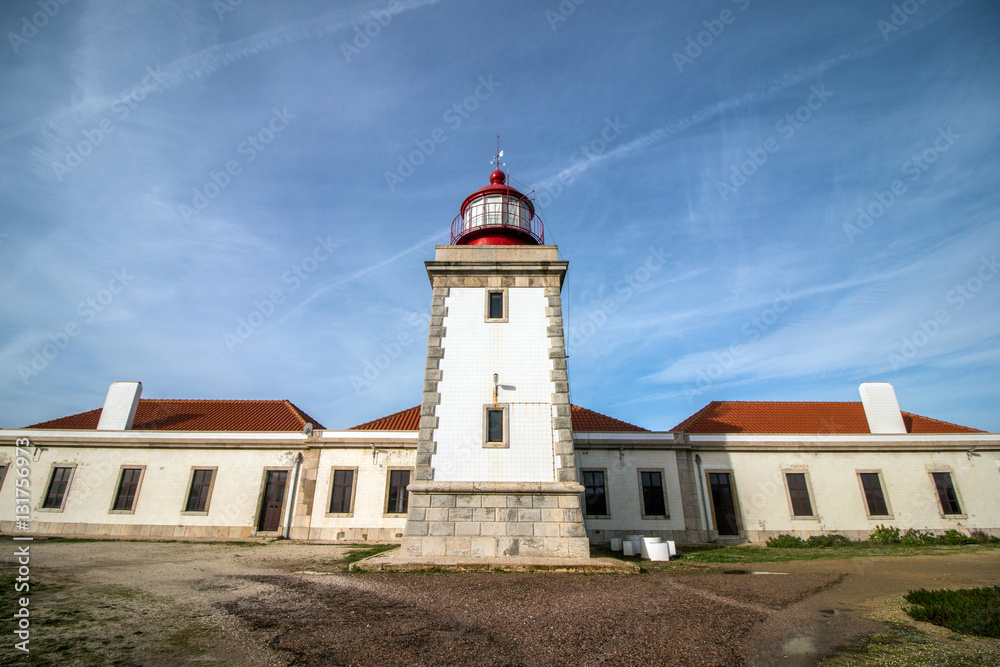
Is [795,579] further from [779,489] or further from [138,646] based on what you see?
[138,646]

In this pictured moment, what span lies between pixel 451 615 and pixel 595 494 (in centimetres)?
1064

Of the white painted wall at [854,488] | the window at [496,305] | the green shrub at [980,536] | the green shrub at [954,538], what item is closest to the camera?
the window at [496,305]

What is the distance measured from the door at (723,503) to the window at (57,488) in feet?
74.9

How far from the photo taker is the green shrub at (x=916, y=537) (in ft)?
48.9

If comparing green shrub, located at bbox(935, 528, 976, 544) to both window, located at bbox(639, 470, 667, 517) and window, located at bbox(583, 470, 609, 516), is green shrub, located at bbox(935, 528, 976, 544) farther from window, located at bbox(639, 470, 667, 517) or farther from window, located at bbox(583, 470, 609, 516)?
window, located at bbox(583, 470, 609, 516)

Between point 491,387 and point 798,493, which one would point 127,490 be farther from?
point 798,493

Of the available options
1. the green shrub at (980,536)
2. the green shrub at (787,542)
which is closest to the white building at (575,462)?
the green shrub at (980,536)

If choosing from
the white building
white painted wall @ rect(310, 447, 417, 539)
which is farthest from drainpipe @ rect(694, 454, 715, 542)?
A: white painted wall @ rect(310, 447, 417, 539)

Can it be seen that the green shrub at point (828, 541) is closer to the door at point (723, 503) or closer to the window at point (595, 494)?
the door at point (723, 503)

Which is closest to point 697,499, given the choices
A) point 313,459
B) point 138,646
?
point 313,459

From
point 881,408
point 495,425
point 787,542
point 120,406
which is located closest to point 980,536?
point 881,408

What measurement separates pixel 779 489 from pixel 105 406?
2521 centimetres

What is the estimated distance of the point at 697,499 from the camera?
611 inches

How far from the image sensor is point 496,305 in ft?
38.9
